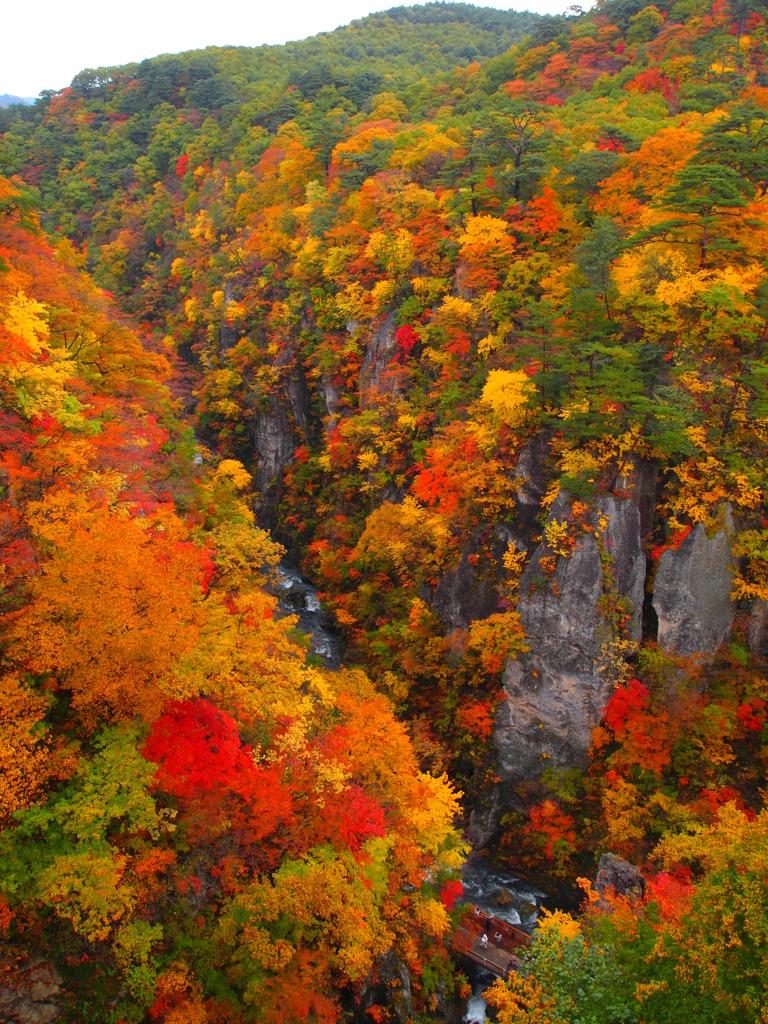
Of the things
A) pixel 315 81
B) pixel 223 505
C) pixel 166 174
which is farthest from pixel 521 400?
Answer: pixel 166 174

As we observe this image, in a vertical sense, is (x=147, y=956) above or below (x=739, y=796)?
above

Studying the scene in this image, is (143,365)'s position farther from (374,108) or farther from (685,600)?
(374,108)

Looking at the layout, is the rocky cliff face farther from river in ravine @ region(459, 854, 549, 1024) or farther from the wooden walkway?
the wooden walkway

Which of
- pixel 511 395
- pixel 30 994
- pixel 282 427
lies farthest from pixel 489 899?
pixel 282 427

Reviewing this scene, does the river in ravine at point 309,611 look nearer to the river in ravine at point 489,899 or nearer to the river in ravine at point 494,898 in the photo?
the river in ravine at point 489,899

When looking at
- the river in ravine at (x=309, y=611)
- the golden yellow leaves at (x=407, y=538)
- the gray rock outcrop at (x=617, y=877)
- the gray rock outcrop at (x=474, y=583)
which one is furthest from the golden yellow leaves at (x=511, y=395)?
the gray rock outcrop at (x=617, y=877)

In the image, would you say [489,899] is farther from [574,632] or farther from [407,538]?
[407,538]

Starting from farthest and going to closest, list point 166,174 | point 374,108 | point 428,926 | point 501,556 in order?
1. point 166,174
2. point 374,108
3. point 501,556
4. point 428,926
